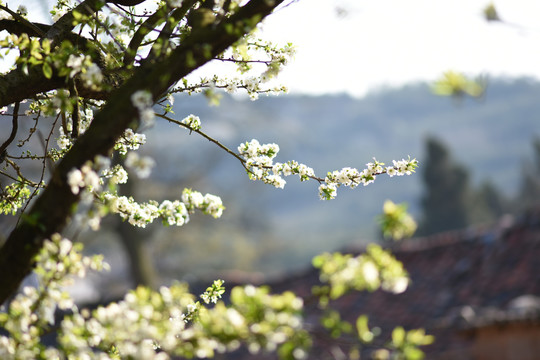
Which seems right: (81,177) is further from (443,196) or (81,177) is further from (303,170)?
(443,196)

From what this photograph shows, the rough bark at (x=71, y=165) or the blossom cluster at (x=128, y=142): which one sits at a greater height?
the blossom cluster at (x=128, y=142)

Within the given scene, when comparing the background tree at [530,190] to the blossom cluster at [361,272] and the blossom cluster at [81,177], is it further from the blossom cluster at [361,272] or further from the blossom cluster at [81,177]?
the blossom cluster at [81,177]

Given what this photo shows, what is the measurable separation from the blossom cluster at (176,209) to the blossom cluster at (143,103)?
55 cm

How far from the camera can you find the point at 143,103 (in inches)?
85.0

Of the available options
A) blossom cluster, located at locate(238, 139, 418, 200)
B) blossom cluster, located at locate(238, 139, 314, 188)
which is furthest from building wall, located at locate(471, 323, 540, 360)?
blossom cluster, located at locate(238, 139, 314, 188)

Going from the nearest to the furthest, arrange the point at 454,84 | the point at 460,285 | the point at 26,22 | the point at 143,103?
the point at 143,103, the point at 26,22, the point at 454,84, the point at 460,285

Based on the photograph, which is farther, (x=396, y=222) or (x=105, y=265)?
(x=105, y=265)

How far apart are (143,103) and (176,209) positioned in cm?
68

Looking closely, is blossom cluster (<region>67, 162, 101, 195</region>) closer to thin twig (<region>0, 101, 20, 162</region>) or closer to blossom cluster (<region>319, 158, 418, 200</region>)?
thin twig (<region>0, 101, 20, 162</region>)

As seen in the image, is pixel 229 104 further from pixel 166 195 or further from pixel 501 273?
pixel 501 273

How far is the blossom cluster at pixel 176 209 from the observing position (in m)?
2.68

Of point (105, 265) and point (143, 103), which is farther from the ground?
point (143, 103)

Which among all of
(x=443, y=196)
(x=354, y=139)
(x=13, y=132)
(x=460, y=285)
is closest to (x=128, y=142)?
(x=13, y=132)

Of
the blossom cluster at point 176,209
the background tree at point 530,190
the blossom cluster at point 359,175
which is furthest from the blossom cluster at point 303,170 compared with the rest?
the background tree at point 530,190
